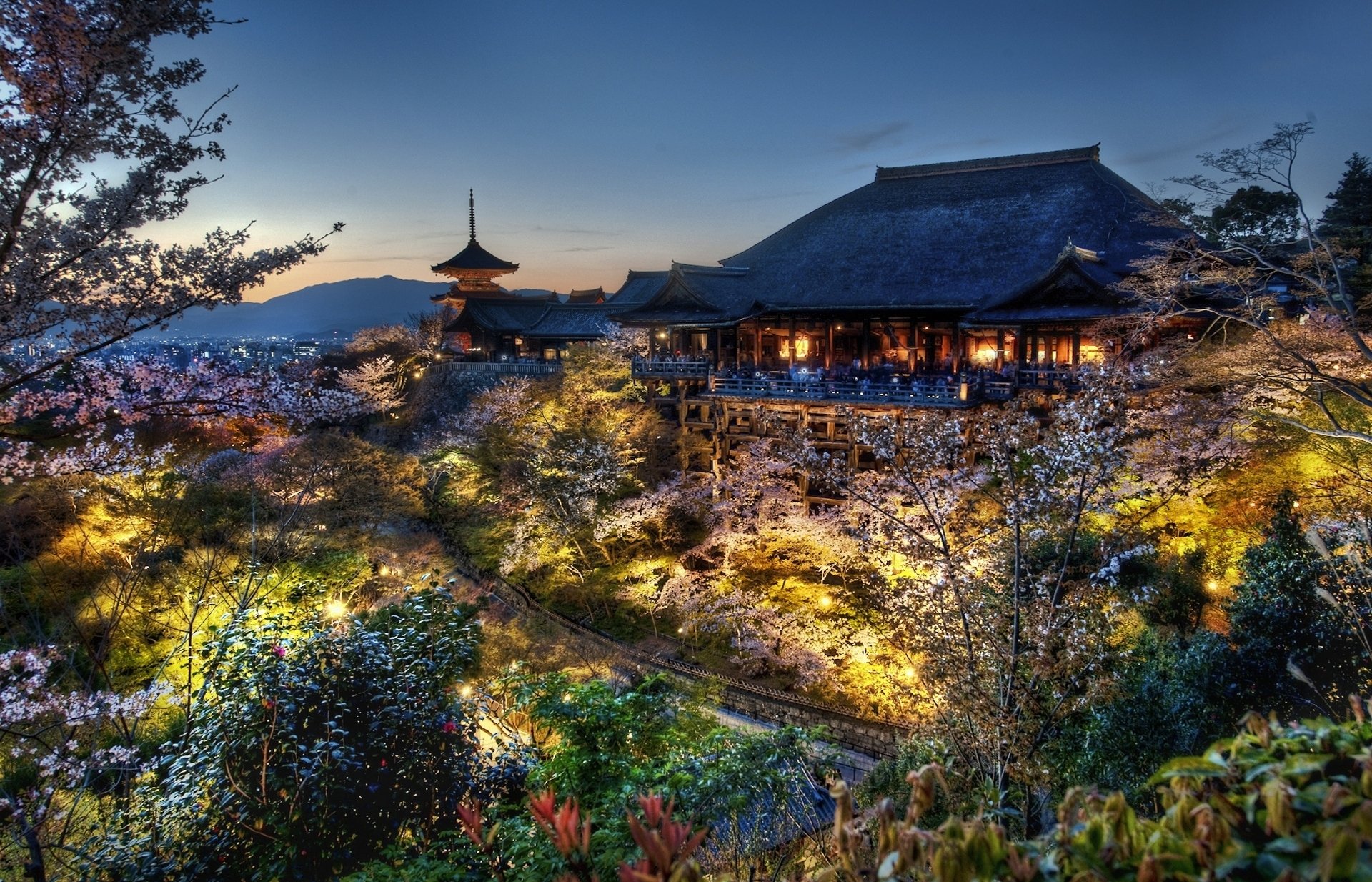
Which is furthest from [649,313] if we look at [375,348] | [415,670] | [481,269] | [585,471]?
[481,269]

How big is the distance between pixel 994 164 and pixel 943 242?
16.9 ft

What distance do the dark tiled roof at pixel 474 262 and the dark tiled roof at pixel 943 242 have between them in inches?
1361

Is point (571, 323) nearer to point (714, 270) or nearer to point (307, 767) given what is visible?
point (714, 270)

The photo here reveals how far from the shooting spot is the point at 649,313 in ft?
84.7

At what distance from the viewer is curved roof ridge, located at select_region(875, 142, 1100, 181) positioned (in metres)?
24.4

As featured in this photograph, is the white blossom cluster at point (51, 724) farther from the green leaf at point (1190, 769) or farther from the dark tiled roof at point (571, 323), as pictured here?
the dark tiled roof at point (571, 323)

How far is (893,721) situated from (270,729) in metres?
11.6

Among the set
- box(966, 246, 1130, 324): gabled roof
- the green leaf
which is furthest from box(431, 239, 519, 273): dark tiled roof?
the green leaf

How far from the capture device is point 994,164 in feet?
85.1

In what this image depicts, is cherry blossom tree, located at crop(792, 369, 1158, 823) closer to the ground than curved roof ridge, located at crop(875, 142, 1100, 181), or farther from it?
closer to the ground

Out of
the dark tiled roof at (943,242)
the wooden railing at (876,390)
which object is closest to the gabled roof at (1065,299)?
the dark tiled roof at (943,242)

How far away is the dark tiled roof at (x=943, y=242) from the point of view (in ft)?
69.3

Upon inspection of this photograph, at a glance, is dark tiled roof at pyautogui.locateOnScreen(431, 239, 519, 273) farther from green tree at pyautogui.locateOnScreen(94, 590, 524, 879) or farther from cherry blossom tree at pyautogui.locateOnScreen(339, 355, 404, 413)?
green tree at pyautogui.locateOnScreen(94, 590, 524, 879)

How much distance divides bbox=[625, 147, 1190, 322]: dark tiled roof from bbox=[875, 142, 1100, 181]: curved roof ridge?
0.13ft
